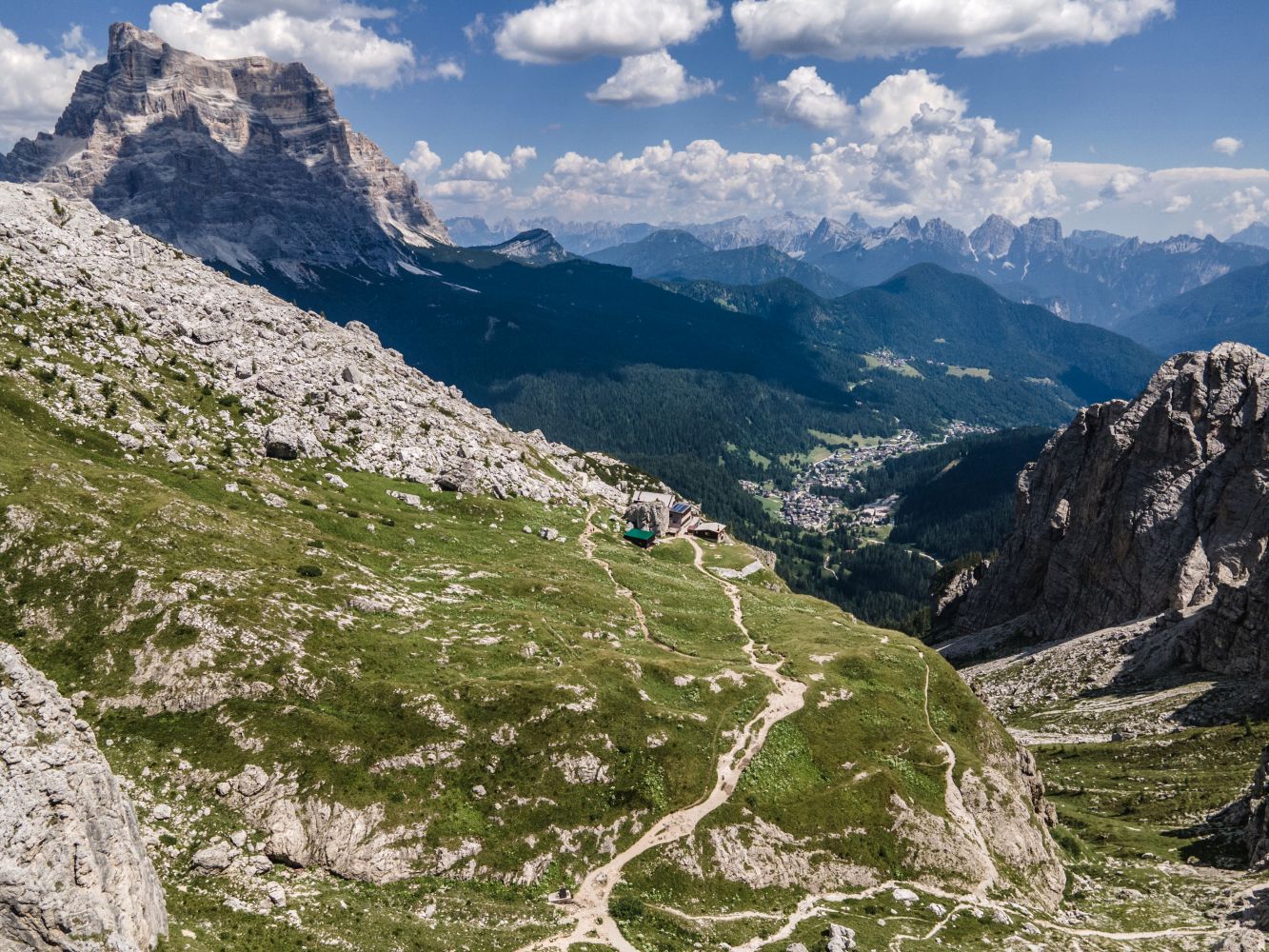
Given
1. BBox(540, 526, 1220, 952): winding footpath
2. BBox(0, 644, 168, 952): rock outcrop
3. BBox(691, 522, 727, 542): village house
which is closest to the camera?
BBox(0, 644, 168, 952): rock outcrop

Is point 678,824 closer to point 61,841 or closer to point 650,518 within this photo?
point 61,841

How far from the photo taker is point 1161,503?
500ft

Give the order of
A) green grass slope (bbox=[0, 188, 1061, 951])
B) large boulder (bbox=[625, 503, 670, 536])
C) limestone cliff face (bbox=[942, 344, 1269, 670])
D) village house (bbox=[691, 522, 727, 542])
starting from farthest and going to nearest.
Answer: village house (bbox=[691, 522, 727, 542])
large boulder (bbox=[625, 503, 670, 536])
limestone cliff face (bbox=[942, 344, 1269, 670])
green grass slope (bbox=[0, 188, 1061, 951])

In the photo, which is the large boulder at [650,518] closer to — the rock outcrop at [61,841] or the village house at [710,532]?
the village house at [710,532]

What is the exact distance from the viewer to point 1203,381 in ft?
505

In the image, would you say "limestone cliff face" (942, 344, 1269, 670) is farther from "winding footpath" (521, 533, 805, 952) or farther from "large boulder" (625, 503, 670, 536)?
"large boulder" (625, 503, 670, 536)

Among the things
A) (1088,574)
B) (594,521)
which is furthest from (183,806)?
(1088,574)

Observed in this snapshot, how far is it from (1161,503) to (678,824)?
459 ft

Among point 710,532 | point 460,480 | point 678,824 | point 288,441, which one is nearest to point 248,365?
point 288,441

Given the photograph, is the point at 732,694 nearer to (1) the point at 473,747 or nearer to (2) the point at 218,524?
(1) the point at 473,747

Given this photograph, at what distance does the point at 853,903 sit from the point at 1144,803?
5415 centimetres

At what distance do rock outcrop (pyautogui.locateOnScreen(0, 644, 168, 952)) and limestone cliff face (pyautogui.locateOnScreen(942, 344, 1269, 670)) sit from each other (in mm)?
→ 144780

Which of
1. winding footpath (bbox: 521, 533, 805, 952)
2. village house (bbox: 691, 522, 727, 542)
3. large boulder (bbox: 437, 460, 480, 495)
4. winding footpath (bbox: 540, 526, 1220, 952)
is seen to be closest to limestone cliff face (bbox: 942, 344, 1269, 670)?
village house (bbox: 691, 522, 727, 542)

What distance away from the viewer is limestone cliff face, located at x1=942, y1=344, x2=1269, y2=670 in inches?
5595
